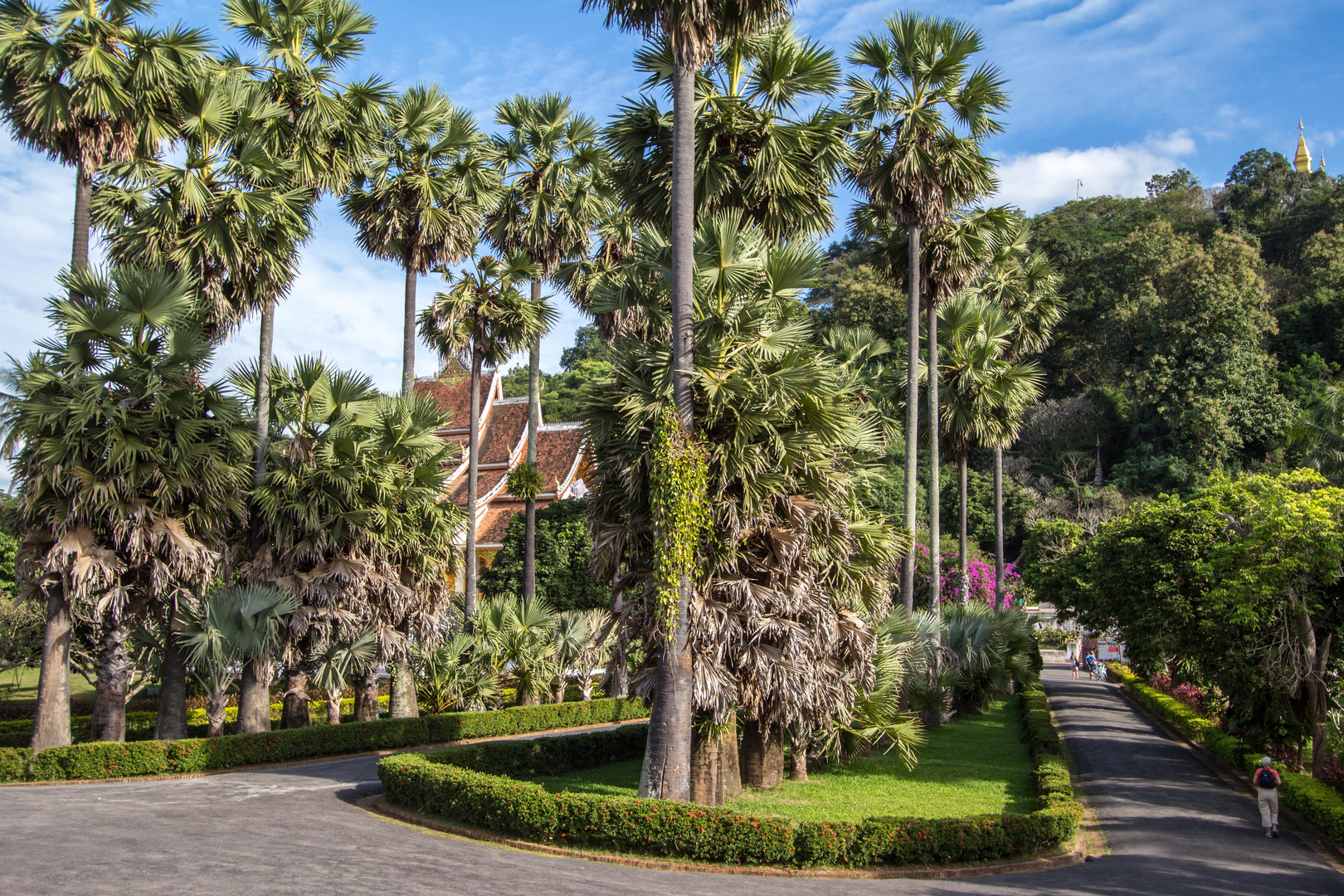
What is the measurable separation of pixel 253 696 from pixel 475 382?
10907 mm

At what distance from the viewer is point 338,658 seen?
18.9m

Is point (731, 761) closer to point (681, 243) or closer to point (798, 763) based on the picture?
point (798, 763)

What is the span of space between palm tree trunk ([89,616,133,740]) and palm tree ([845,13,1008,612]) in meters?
15.7

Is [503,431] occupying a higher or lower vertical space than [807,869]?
higher

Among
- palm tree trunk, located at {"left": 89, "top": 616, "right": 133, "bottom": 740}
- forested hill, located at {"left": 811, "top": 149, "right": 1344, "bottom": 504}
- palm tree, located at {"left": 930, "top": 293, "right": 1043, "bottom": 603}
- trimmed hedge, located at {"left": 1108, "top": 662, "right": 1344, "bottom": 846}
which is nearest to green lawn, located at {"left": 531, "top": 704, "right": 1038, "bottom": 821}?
trimmed hedge, located at {"left": 1108, "top": 662, "right": 1344, "bottom": 846}

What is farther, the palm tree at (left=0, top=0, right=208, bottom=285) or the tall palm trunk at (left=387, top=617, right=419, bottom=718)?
the tall palm trunk at (left=387, top=617, right=419, bottom=718)

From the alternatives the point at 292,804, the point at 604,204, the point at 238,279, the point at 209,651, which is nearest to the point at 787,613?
the point at 292,804

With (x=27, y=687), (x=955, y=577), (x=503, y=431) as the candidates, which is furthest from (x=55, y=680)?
(x=955, y=577)

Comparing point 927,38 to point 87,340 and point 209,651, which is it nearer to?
point 87,340

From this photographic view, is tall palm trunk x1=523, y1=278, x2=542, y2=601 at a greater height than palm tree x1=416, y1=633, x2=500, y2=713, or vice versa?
tall palm trunk x1=523, y1=278, x2=542, y2=601

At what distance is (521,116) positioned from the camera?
26.5m

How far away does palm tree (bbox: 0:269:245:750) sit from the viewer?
52.5 ft

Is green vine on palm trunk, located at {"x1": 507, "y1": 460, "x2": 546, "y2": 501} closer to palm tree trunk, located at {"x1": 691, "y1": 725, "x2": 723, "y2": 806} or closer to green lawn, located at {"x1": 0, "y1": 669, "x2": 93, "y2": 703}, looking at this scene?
green lawn, located at {"x1": 0, "y1": 669, "x2": 93, "y2": 703}

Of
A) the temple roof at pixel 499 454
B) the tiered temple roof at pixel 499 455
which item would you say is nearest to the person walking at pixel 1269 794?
the temple roof at pixel 499 454
